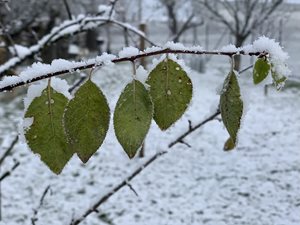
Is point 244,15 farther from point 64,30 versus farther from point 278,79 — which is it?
point 278,79

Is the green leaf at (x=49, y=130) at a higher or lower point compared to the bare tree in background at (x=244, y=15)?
lower

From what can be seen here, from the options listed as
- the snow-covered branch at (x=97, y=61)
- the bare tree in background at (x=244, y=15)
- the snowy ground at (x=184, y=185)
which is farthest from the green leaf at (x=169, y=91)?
the bare tree in background at (x=244, y=15)

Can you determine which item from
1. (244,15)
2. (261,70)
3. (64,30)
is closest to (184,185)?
(64,30)

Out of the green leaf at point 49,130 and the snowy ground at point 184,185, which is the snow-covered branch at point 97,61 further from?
the snowy ground at point 184,185

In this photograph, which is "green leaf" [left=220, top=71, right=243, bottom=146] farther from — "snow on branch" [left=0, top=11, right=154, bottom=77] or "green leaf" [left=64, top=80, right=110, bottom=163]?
"snow on branch" [left=0, top=11, right=154, bottom=77]

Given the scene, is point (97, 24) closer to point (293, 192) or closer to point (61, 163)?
point (61, 163)

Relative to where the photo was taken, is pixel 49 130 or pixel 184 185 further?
pixel 184 185
